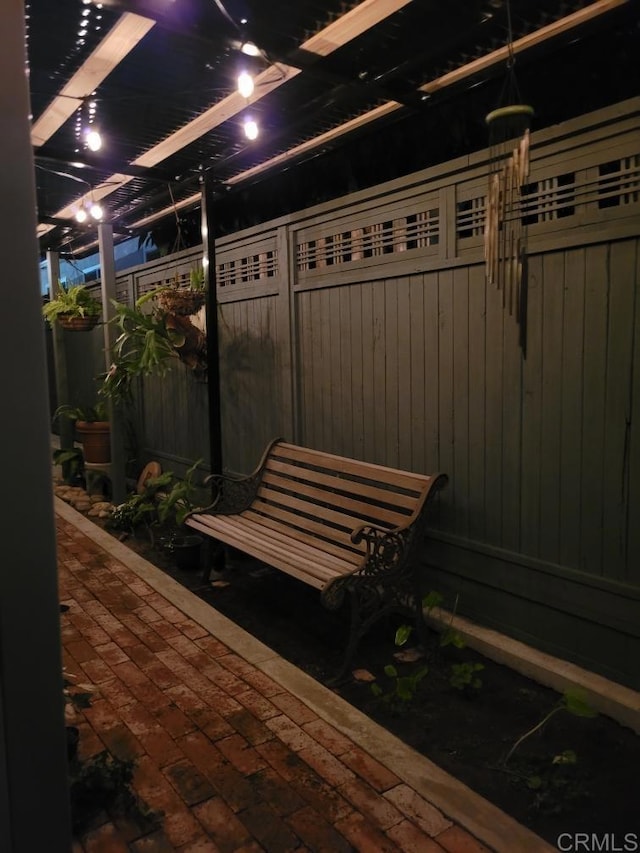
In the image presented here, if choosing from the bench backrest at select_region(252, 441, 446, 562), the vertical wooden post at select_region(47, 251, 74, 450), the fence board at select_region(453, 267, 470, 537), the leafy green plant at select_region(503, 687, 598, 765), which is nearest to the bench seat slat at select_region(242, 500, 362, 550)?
the bench backrest at select_region(252, 441, 446, 562)

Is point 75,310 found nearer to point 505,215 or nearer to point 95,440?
point 95,440

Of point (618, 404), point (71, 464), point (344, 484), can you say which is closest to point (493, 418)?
point (618, 404)

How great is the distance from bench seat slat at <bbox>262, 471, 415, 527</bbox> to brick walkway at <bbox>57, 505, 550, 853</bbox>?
3.37 feet

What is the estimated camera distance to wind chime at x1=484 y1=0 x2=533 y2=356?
3.11 meters

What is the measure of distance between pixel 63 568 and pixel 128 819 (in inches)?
117

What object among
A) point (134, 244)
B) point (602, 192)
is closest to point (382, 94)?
point (602, 192)

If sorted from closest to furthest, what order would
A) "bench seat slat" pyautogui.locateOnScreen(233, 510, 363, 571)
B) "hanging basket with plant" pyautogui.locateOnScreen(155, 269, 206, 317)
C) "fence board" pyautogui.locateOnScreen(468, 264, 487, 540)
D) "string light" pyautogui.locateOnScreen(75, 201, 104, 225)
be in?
"fence board" pyautogui.locateOnScreen(468, 264, 487, 540) < "bench seat slat" pyautogui.locateOnScreen(233, 510, 363, 571) < "hanging basket with plant" pyautogui.locateOnScreen(155, 269, 206, 317) < "string light" pyautogui.locateOnScreen(75, 201, 104, 225)

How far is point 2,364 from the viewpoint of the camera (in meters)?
1.21

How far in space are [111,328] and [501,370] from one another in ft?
16.3

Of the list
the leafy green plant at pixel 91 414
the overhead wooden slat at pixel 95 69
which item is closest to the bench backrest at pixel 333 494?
the overhead wooden slat at pixel 95 69

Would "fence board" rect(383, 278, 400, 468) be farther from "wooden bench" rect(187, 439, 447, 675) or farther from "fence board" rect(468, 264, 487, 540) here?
"fence board" rect(468, 264, 487, 540)

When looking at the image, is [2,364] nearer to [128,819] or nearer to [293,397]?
[128,819]

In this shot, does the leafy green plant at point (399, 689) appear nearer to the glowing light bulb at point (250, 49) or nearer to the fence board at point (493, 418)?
the fence board at point (493, 418)

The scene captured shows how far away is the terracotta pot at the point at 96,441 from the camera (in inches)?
287
